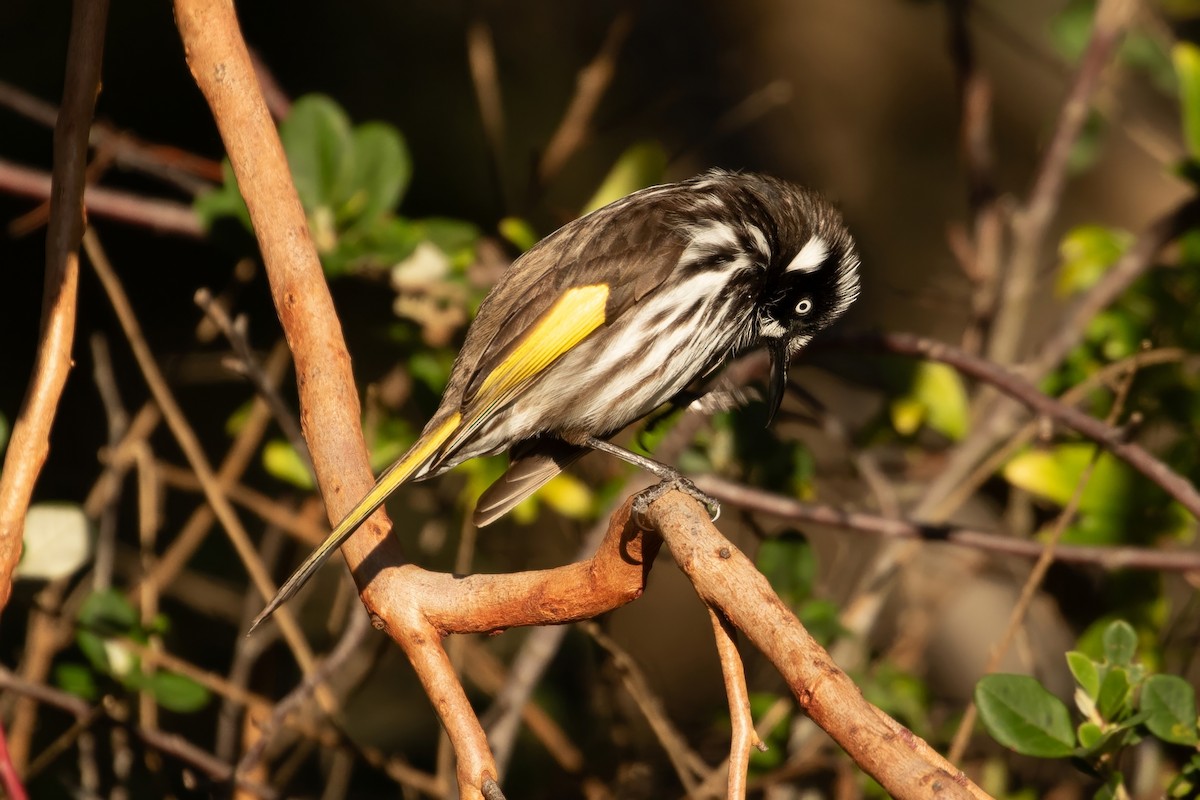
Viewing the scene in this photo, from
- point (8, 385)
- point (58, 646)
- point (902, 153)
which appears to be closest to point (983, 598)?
point (902, 153)

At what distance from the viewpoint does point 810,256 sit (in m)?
3.30

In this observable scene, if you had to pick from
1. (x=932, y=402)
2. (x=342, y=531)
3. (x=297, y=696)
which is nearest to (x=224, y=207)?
(x=297, y=696)

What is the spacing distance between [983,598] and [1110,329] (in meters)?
1.46

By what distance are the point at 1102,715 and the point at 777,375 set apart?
120 cm

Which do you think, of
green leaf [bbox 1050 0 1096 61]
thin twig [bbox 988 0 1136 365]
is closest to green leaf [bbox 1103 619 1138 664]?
thin twig [bbox 988 0 1136 365]

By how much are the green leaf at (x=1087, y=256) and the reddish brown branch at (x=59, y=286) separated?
2.69 metres

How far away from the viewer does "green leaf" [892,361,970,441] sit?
3678 mm

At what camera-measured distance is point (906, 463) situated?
422 cm

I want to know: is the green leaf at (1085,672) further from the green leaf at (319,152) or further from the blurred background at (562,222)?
the green leaf at (319,152)

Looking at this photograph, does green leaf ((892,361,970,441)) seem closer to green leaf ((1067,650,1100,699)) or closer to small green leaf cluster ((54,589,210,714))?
green leaf ((1067,650,1100,699))

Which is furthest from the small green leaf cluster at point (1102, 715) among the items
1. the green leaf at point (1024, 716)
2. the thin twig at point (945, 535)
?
the thin twig at point (945, 535)

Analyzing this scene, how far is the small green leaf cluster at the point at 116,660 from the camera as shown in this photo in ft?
10.4

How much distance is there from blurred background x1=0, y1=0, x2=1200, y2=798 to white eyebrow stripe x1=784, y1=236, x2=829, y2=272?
21.3 inches

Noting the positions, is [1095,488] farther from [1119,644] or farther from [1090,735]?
[1090,735]
